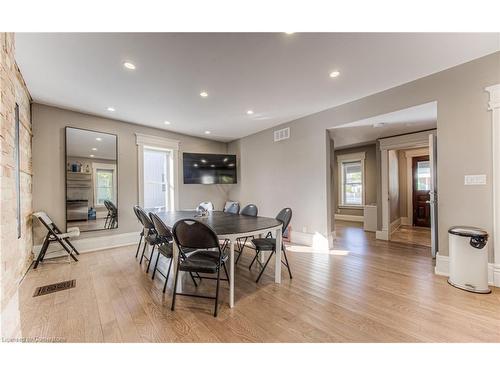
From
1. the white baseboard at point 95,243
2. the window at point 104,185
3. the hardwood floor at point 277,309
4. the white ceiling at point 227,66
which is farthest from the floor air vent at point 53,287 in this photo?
the white ceiling at point 227,66

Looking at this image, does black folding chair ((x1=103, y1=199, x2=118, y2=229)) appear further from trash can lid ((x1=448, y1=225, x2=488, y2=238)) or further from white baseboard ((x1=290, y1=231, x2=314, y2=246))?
trash can lid ((x1=448, y1=225, x2=488, y2=238))

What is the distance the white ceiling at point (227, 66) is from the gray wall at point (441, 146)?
0.18 metres

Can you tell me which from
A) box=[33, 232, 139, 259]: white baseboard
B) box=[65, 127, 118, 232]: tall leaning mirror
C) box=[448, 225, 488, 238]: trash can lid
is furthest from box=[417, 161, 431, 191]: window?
box=[65, 127, 118, 232]: tall leaning mirror

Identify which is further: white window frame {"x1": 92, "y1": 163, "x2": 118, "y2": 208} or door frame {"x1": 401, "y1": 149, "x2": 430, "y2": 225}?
door frame {"x1": 401, "y1": 149, "x2": 430, "y2": 225}

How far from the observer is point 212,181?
539cm

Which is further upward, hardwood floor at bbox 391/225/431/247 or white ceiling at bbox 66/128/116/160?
white ceiling at bbox 66/128/116/160

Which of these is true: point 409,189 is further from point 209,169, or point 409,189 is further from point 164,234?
point 164,234

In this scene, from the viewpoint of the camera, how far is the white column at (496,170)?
2.20 meters

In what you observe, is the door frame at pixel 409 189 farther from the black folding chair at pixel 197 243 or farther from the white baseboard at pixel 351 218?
the black folding chair at pixel 197 243

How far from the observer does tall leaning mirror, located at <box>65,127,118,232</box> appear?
11.9ft

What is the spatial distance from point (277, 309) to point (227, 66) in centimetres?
258

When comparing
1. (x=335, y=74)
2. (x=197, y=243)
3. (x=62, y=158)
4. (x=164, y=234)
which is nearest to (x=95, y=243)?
(x=62, y=158)

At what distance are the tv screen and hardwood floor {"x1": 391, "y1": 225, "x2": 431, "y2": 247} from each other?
13.7 ft
